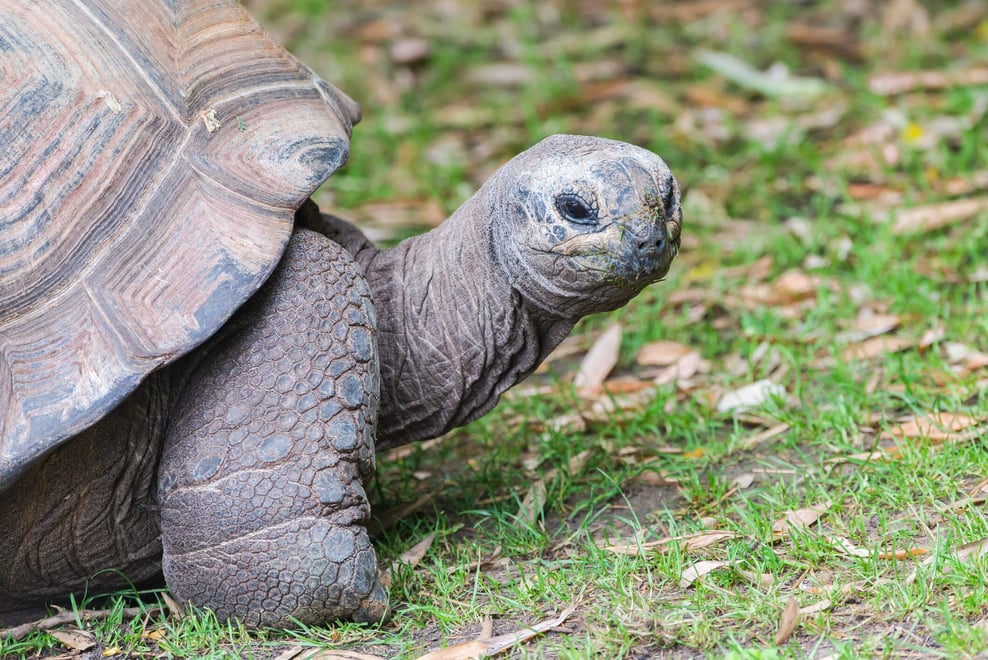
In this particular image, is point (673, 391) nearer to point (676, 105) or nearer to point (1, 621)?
point (1, 621)

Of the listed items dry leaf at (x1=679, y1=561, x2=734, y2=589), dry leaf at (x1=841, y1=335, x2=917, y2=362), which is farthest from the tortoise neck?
dry leaf at (x1=841, y1=335, x2=917, y2=362)

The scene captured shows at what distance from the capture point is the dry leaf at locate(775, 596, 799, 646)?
2.74 meters

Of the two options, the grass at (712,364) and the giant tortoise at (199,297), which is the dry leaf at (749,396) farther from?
the giant tortoise at (199,297)

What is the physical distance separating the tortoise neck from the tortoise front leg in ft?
1.29

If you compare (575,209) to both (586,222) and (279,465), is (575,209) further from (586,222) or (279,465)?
(279,465)

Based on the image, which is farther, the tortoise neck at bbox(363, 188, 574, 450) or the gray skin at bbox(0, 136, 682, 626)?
the tortoise neck at bbox(363, 188, 574, 450)

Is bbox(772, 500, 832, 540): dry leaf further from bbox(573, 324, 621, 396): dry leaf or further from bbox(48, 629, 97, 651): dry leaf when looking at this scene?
bbox(48, 629, 97, 651): dry leaf

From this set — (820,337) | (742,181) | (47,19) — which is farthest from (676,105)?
(47,19)

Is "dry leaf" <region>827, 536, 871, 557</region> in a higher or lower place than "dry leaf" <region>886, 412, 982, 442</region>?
higher

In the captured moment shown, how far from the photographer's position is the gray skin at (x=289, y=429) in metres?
3.05

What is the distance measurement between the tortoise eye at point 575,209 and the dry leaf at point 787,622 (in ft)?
3.41

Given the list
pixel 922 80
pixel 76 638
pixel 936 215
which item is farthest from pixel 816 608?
pixel 922 80

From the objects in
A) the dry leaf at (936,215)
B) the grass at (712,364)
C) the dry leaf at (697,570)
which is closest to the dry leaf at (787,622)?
the grass at (712,364)

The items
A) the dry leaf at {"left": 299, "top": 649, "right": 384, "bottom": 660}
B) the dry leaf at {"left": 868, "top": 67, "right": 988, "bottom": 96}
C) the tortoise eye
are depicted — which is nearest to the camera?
the dry leaf at {"left": 299, "top": 649, "right": 384, "bottom": 660}
